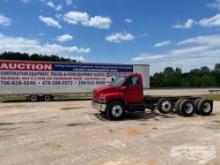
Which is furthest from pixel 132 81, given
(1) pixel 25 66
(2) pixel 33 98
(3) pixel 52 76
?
(2) pixel 33 98

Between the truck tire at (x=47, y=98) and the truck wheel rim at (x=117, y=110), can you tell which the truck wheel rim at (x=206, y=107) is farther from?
the truck tire at (x=47, y=98)

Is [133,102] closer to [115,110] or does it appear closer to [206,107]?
[115,110]

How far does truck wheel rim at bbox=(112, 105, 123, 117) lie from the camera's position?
15045 mm

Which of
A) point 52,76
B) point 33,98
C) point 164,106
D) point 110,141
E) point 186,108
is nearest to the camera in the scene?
point 110,141

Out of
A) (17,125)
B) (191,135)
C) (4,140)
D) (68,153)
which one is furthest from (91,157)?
(17,125)

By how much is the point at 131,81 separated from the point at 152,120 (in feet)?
7.15

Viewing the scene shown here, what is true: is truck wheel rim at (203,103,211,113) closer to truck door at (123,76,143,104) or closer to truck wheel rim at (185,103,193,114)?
truck wheel rim at (185,103,193,114)

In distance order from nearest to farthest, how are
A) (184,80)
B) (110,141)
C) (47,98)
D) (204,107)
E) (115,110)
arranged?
1. (110,141)
2. (115,110)
3. (204,107)
4. (47,98)
5. (184,80)

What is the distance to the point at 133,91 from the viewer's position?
51.1ft

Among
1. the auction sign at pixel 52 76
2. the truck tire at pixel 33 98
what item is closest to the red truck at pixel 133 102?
the auction sign at pixel 52 76

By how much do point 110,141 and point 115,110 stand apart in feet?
16.2

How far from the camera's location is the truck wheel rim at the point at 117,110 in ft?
49.4

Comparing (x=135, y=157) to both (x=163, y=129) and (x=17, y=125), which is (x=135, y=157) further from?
(x=17, y=125)

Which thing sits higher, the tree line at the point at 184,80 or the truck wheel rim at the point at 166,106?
the tree line at the point at 184,80
